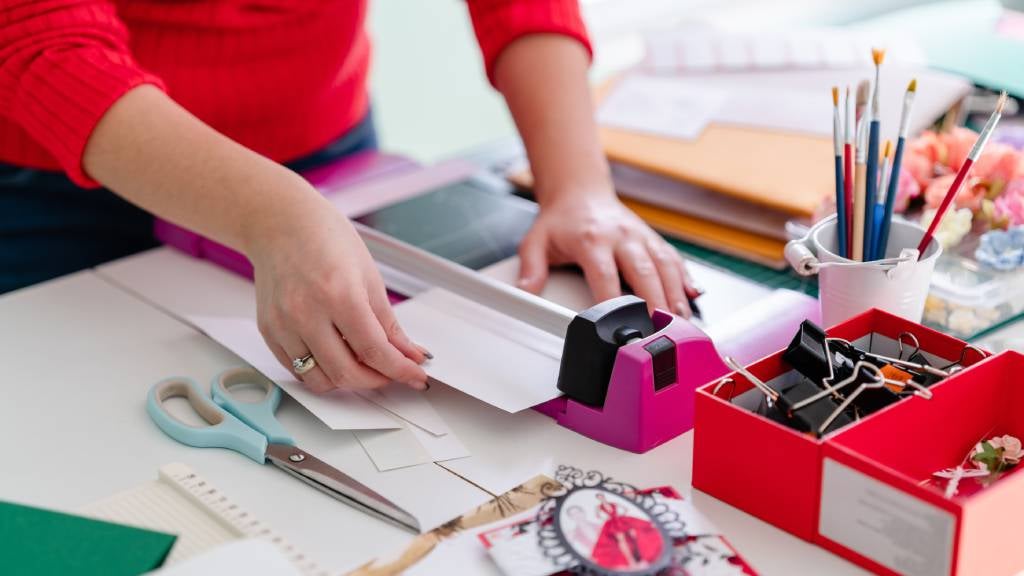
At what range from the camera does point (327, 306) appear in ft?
2.50

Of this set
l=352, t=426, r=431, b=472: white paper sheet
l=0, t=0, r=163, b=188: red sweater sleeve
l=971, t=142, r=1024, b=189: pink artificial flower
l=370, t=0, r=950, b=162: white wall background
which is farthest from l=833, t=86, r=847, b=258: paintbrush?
l=370, t=0, r=950, b=162: white wall background

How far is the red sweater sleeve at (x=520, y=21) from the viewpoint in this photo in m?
1.10

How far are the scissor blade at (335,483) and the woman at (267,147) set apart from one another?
0.07m

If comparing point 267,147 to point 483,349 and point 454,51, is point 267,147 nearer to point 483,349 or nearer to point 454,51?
point 483,349

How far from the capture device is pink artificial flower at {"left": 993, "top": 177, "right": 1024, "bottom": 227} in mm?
924

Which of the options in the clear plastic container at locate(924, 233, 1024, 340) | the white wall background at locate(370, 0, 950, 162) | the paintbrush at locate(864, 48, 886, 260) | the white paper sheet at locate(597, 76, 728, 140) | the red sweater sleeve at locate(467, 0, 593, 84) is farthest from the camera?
the white wall background at locate(370, 0, 950, 162)

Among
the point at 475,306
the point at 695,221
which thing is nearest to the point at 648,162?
the point at 695,221

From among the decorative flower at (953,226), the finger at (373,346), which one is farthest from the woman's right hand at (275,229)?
the decorative flower at (953,226)

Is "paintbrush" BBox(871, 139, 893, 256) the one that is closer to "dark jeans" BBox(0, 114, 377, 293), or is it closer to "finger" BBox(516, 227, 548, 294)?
"finger" BBox(516, 227, 548, 294)

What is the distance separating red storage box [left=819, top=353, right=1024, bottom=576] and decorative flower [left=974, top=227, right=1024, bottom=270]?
0.25 m

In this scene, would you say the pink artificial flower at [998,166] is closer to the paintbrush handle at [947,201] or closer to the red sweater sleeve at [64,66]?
the paintbrush handle at [947,201]

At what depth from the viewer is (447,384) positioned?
770mm

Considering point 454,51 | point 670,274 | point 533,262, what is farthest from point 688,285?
point 454,51

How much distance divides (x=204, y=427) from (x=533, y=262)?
1.03 ft
